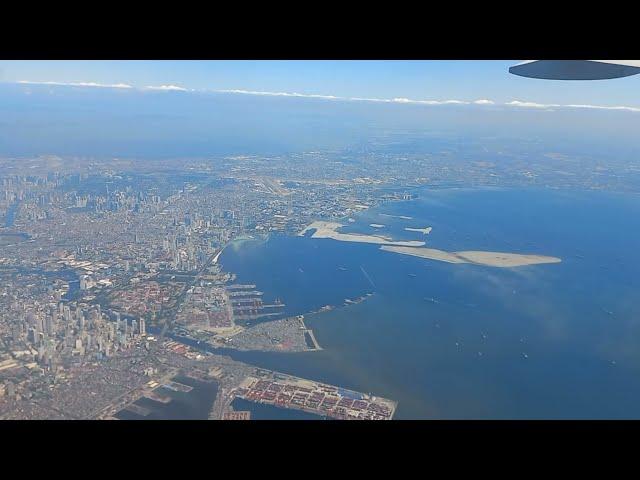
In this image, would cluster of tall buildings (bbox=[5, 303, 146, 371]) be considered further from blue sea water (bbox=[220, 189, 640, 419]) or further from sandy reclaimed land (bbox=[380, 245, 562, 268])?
sandy reclaimed land (bbox=[380, 245, 562, 268])

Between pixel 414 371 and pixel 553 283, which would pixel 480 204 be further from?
pixel 414 371

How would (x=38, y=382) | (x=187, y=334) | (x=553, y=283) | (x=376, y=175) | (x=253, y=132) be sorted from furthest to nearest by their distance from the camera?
(x=253, y=132) < (x=376, y=175) < (x=553, y=283) < (x=187, y=334) < (x=38, y=382)

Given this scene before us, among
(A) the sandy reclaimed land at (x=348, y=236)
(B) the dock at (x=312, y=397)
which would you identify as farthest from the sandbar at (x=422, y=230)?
(B) the dock at (x=312, y=397)

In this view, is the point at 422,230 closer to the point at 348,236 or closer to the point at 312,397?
the point at 348,236

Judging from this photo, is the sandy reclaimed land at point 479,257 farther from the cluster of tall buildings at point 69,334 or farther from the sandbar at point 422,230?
the cluster of tall buildings at point 69,334

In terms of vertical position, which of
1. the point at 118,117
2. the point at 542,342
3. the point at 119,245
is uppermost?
the point at 118,117
